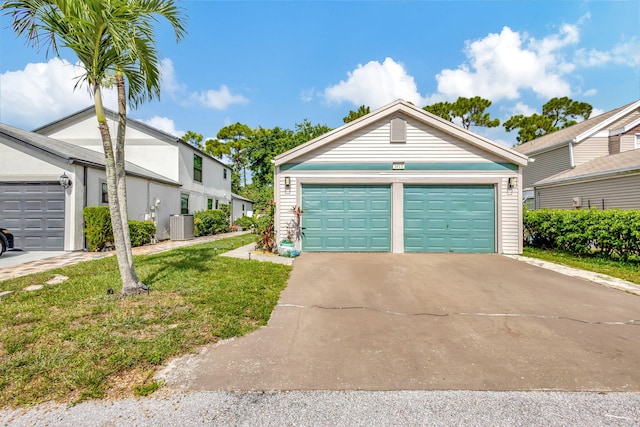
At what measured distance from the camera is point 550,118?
27.4 meters

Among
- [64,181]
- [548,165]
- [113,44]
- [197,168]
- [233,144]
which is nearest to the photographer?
[113,44]

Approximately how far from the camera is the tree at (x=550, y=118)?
26.5m

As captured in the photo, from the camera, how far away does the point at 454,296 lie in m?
4.86

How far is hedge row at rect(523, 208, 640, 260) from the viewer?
7.16 meters

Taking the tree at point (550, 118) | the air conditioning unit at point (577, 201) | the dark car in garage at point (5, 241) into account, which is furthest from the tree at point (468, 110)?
the dark car in garage at point (5, 241)

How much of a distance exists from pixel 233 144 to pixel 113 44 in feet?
121

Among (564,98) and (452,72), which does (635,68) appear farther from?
(564,98)

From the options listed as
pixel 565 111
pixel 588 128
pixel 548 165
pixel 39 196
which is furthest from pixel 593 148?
pixel 39 196

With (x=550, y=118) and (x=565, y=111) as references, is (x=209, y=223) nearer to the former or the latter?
(x=550, y=118)

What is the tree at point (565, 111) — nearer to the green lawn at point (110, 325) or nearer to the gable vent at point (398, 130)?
the gable vent at point (398, 130)

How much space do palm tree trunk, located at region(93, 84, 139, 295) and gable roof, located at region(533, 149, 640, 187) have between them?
16.3 m

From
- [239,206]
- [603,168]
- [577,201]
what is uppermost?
[603,168]

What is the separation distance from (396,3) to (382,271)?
375 inches

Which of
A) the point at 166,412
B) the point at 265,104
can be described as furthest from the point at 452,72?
the point at 166,412
